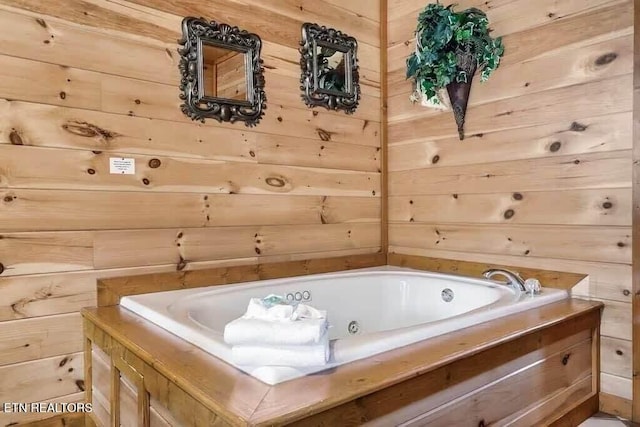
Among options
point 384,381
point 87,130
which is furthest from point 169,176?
point 384,381

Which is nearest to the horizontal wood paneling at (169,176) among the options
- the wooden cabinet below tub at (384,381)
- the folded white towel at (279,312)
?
the wooden cabinet below tub at (384,381)

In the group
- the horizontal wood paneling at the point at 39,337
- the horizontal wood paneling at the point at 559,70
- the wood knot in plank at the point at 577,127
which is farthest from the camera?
the wood knot in plank at the point at 577,127

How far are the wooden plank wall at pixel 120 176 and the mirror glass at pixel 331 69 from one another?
0.52ft

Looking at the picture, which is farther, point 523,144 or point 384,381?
point 523,144

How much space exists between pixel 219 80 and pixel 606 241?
1894mm

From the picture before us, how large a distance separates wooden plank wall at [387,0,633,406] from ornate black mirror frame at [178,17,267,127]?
39.1 inches

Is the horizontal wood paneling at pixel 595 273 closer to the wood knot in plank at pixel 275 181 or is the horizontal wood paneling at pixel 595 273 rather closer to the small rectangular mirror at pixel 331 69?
the wood knot in plank at pixel 275 181

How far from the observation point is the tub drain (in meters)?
2.37

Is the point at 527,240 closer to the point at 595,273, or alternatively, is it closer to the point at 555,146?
the point at 595,273

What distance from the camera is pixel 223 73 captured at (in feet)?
7.22

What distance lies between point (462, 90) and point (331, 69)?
75cm

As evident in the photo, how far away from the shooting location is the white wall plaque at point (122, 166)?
1926 millimetres

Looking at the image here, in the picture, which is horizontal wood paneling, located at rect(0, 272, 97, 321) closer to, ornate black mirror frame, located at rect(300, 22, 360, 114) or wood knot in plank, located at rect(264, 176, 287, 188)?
wood knot in plank, located at rect(264, 176, 287, 188)

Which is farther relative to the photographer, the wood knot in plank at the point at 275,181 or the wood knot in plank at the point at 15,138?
the wood knot in plank at the point at 275,181
